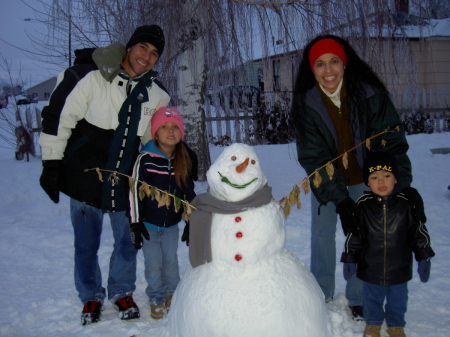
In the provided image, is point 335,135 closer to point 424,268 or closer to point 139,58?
point 424,268

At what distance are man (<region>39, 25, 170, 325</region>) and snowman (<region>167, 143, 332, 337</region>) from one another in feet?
3.28

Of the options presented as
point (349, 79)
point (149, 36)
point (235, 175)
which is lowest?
point (235, 175)

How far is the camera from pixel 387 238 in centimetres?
242

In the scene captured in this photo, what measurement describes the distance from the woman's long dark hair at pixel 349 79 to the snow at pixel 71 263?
1.36 m

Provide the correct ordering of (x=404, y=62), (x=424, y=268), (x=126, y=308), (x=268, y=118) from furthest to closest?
1. (x=268, y=118)
2. (x=404, y=62)
3. (x=126, y=308)
4. (x=424, y=268)

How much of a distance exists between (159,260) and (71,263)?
1.57 meters

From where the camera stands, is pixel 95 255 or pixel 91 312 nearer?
pixel 91 312

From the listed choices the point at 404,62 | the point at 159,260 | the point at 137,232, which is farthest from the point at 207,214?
the point at 404,62

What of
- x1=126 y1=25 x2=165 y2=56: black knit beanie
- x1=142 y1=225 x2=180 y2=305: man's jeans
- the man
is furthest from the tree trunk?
x1=142 y1=225 x2=180 y2=305: man's jeans

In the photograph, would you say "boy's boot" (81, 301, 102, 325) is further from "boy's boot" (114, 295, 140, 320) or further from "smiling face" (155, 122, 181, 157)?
"smiling face" (155, 122, 181, 157)

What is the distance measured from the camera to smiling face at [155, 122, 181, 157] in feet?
9.32

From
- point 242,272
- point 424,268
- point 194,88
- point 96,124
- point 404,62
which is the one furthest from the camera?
point 194,88

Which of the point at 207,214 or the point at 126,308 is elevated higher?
the point at 207,214

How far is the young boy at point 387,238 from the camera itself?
2393mm
